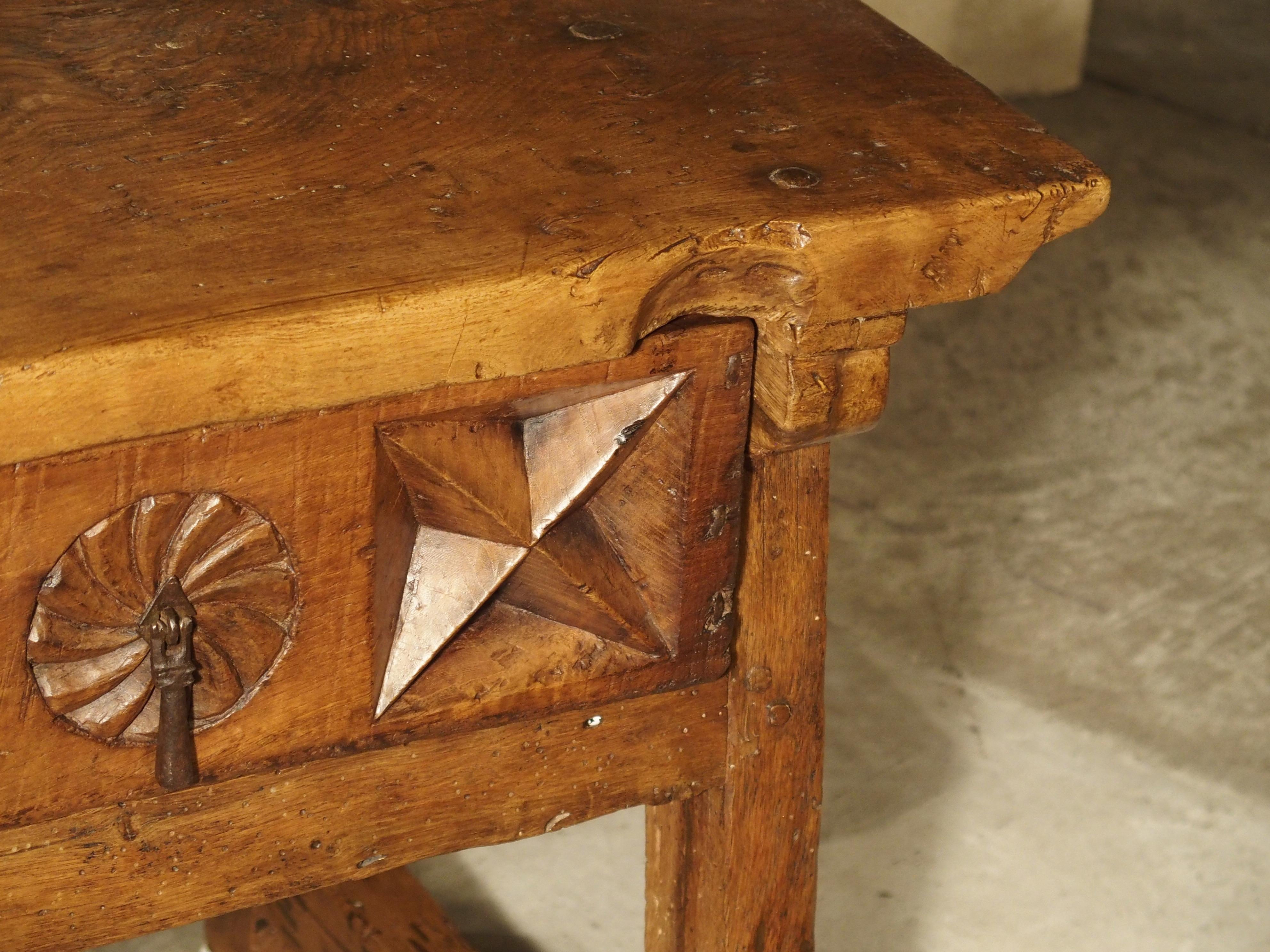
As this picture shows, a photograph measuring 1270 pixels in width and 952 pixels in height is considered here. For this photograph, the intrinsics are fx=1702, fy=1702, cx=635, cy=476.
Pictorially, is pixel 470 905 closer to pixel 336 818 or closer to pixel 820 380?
pixel 336 818

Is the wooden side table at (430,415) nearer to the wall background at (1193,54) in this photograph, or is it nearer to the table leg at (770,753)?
the table leg at (770,753)

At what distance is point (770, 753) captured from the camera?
3.08 ft

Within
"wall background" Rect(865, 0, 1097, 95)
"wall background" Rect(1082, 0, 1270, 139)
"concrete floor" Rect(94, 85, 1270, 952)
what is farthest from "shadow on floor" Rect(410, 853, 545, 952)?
"wall background" Rect(1082, 0, 1270, 139)

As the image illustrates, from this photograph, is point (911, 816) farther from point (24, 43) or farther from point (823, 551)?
point (24, 43)

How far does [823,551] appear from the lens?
0.91 meters

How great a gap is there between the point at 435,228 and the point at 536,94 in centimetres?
18

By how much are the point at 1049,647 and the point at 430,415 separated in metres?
1.26

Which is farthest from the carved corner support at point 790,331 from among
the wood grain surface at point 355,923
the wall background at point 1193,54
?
the wall background at point 1193,54

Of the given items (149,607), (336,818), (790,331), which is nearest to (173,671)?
(149,607)

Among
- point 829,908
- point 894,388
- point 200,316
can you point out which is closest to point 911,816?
point 829,908

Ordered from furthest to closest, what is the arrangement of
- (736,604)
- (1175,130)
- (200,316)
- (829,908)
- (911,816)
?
1. (1175,130)
2. (911,816)
3. (829,908)
4. (736,604)
5. (200,316)

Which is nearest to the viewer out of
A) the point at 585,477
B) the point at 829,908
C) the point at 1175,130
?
the point at 585,477

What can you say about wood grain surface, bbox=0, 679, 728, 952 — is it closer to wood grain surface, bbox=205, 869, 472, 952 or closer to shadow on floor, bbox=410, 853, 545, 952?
wood grain surface, bbox=205, 869, 472, 952

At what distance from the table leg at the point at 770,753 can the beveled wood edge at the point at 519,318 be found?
4.8 inches
